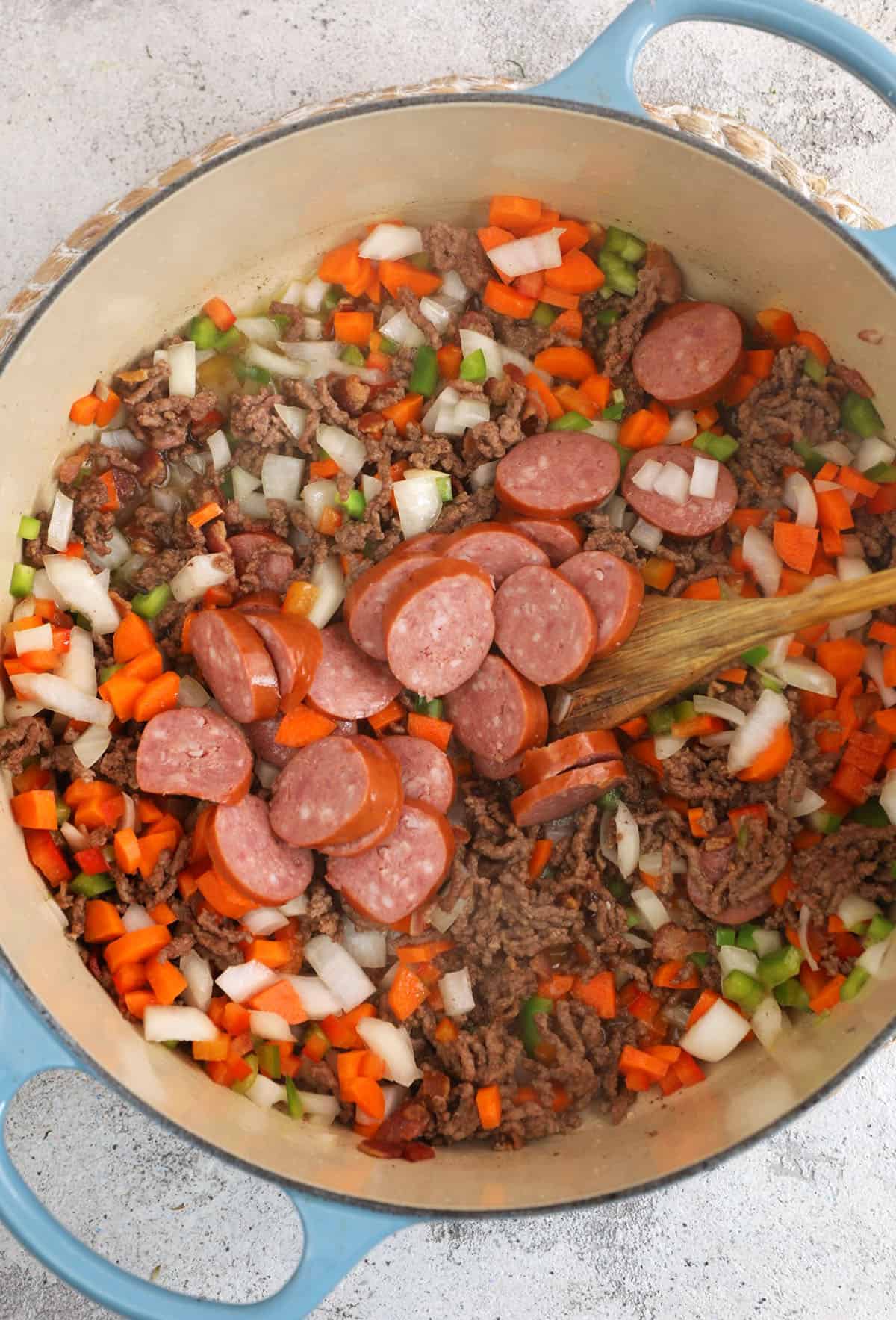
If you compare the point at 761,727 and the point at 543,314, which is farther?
the point at 543,314

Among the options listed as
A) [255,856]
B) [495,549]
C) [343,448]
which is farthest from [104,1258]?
[343,448]

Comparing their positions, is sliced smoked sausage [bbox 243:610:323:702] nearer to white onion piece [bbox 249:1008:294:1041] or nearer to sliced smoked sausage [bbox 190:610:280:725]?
sliced smoked sausage [bbox 190:610:280:725]

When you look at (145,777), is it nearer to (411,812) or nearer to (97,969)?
(97,969)

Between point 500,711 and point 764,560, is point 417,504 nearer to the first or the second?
point 500,711

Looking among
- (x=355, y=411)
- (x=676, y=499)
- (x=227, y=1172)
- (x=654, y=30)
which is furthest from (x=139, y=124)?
(x=227, y=1172)

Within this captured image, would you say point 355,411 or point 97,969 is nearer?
point 97,969

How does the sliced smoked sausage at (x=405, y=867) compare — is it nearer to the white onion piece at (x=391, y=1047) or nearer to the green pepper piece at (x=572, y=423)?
the white onion piece at (x=391, y=1047)

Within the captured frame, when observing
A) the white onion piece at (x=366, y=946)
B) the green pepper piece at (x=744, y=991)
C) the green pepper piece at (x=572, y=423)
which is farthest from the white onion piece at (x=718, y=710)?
the white onion piece at (x=366, y=946)
